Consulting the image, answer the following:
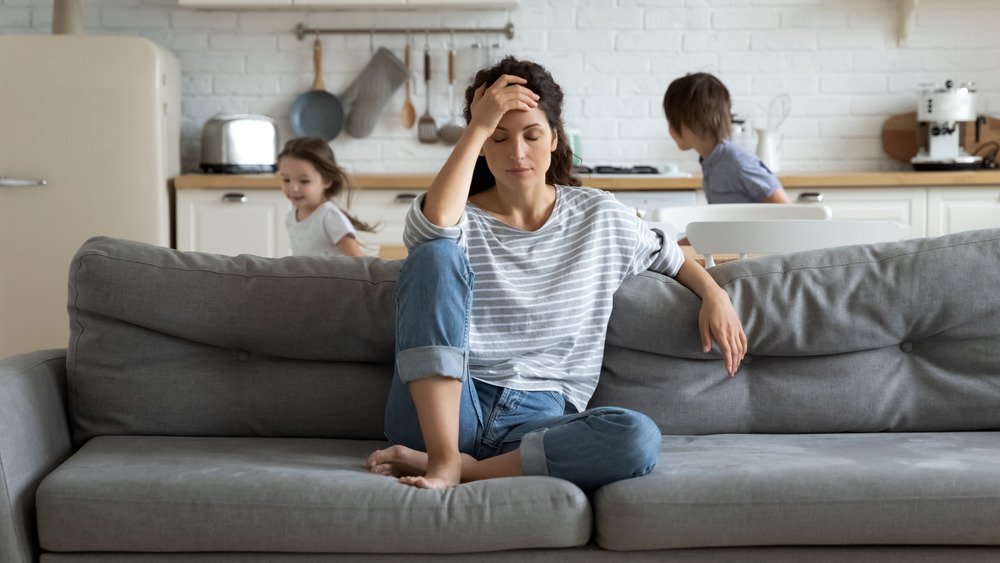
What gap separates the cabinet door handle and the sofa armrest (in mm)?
3026

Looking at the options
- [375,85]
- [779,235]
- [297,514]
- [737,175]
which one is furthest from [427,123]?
[297,514]

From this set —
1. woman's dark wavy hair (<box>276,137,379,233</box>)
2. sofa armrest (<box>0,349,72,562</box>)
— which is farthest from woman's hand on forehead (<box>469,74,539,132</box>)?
woman's dark wavy hair (<box>276,137,379,233</box>)

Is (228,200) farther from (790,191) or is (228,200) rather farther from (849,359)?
(849,359)

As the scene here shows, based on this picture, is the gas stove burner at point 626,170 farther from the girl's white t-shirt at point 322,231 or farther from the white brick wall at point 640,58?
the girl's white t-shirt at point 322,231

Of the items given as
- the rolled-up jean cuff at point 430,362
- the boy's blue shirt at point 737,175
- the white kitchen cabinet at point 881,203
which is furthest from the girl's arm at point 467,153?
the white kitchen cabinet at point 881,203

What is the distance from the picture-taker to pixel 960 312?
2.13m

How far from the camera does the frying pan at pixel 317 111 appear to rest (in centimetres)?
485

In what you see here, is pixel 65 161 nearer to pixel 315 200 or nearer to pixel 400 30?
pixel 315 200

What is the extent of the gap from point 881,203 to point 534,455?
297 cm

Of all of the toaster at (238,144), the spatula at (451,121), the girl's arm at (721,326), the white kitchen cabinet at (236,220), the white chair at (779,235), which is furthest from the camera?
the spatula at (451,121)

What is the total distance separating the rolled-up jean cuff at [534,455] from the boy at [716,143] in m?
1.78

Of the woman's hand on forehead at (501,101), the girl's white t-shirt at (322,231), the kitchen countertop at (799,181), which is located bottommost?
the girl's white t-shirt at (322,231)

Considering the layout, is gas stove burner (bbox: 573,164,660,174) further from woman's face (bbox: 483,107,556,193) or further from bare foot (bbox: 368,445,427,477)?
bare foot (bbox: 368,445,427,477)

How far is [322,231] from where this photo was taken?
138 inches
